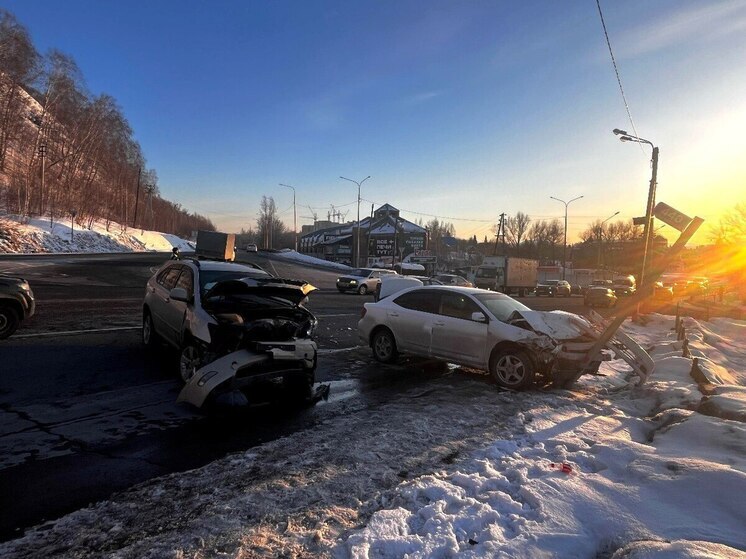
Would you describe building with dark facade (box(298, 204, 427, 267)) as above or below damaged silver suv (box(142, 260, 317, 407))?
above

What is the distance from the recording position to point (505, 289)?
1752 inches

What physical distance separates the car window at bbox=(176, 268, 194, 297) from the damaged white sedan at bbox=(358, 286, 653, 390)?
12.3 feet

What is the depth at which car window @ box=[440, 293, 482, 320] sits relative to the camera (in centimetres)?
834

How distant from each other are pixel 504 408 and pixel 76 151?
73.9m

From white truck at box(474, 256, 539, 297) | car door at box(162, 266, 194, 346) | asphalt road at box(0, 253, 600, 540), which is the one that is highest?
white truck at box(474, 256, 539, 297)

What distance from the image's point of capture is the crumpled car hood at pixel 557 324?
7680 mm

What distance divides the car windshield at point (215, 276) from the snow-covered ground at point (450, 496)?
2.98m

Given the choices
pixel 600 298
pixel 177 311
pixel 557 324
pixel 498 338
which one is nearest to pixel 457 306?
pixel 498 338

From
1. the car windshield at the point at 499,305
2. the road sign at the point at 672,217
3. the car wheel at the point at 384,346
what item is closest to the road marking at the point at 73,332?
the car wheel at the point at 384,346

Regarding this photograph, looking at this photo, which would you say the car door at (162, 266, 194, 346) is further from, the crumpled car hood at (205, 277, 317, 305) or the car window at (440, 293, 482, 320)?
the car window at (440, 293, 482, 320)

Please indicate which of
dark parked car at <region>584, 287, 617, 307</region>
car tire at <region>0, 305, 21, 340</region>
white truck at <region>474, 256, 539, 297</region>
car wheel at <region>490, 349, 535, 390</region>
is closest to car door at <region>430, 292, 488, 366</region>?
car wheel at <region>490, 349, 535, 390</region>

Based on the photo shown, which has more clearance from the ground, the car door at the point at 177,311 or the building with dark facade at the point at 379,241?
the building with dark facade at the point at 379,241

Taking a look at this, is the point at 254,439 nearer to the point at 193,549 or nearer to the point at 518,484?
the point at 193,549

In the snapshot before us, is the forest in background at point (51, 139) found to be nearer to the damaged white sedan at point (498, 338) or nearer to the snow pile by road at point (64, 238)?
the snow pile by road at point (64, 238)
